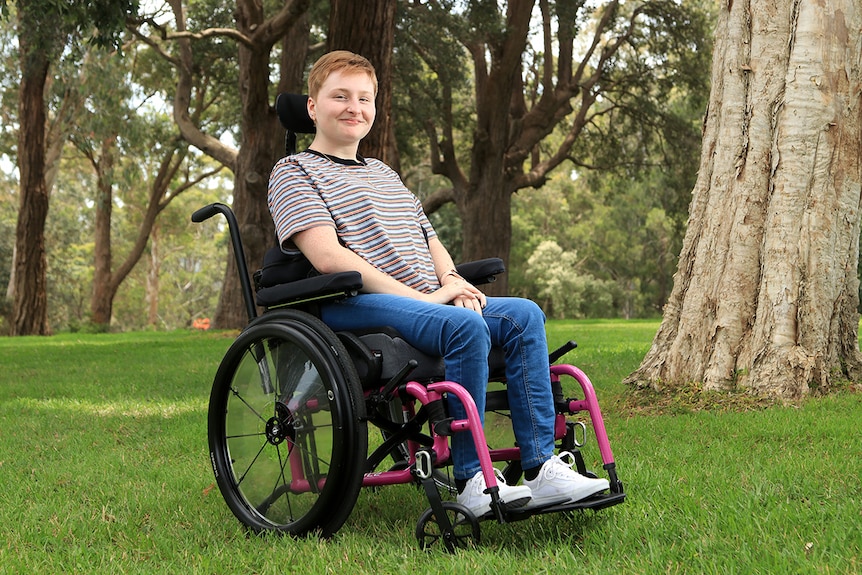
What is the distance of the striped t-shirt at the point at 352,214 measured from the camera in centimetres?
294

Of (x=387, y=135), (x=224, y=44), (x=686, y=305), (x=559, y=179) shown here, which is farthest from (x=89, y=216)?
(x=686, y=305)

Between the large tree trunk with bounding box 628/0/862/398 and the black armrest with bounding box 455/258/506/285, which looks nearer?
the black armrest with bounding box 455/258/506/285

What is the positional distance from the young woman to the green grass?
0.74 feet

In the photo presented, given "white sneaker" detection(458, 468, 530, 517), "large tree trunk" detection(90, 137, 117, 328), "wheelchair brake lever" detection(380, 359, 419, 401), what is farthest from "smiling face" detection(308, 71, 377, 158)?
"large tree trunk" detection(90, 137, 117, 328)

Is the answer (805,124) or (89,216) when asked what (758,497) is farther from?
(89,216)

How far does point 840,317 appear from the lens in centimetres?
511

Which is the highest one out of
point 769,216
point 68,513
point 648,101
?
point 648,101

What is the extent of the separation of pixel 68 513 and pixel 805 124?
13.4ft

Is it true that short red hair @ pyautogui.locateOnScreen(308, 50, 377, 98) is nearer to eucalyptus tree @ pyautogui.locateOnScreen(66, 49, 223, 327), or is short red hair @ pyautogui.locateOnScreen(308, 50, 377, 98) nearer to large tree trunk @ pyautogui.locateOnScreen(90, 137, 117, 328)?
eucalyptus tree @ pyautogui.locateOnScreen(66, 49, 223, 327)

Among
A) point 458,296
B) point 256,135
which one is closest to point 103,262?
point 256,135

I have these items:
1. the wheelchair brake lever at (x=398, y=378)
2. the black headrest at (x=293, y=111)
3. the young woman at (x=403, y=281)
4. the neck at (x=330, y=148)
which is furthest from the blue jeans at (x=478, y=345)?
the black headrest at (x=293, y=111)

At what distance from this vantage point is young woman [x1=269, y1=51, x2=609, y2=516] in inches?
102

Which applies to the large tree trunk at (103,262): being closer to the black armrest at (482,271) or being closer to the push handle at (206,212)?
the push handle at (206,212)

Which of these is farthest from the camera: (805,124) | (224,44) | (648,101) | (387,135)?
(648,101)
